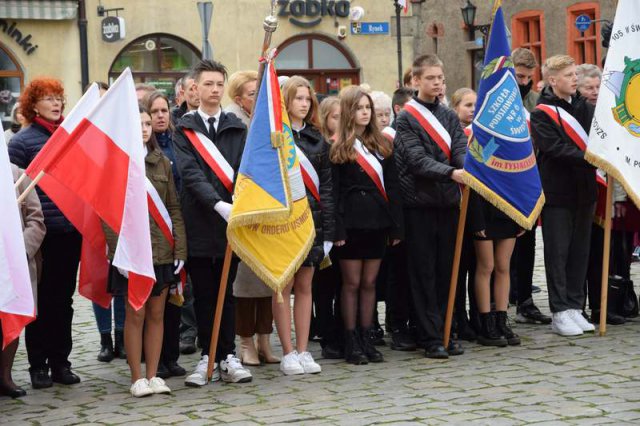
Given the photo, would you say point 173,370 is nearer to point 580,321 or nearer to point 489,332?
point 489,332

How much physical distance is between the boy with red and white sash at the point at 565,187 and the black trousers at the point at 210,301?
2.66m

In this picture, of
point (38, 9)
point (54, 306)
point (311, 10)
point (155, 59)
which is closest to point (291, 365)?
point (54, 306)

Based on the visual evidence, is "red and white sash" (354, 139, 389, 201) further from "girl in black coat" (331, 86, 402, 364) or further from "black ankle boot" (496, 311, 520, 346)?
"black ankle boot" (496, 311, 520, 346)

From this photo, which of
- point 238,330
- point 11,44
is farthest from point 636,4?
point 11,44

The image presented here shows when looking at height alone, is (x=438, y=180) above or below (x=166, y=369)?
above

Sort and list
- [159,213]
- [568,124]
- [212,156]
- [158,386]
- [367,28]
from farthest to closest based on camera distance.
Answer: [367,28] < [568,124] < [212,156] < [159,213] < [158,386]

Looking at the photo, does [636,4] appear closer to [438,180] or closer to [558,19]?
[438,180]

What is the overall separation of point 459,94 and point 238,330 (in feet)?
8.26

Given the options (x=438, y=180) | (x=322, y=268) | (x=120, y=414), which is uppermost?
(x=438, y=180)

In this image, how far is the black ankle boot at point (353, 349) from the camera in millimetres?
8953

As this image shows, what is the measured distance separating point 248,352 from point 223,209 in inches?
51.5

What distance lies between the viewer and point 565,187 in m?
10.0

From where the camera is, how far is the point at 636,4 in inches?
382

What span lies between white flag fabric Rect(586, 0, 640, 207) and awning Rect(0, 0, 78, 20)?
20.7 m
